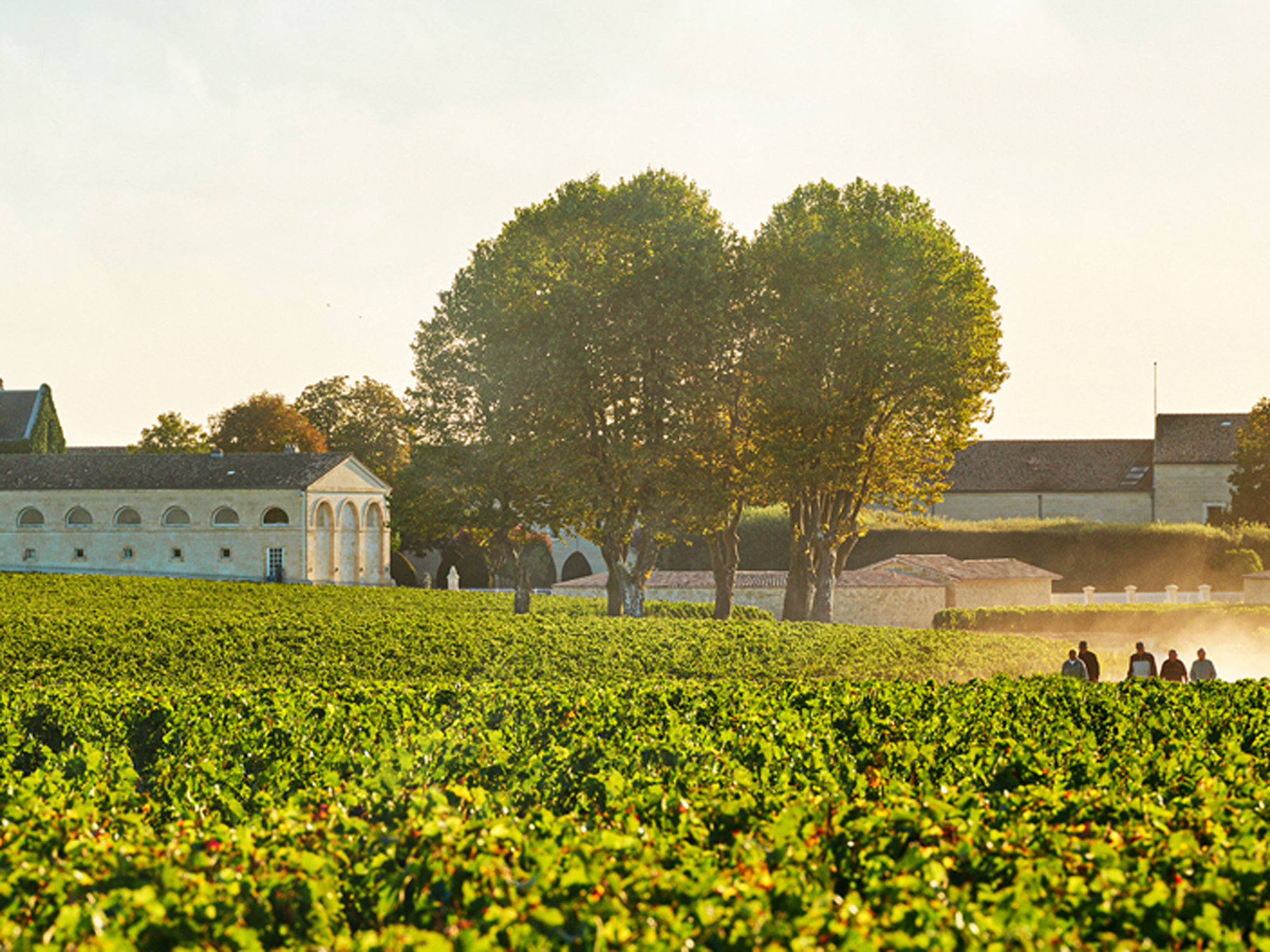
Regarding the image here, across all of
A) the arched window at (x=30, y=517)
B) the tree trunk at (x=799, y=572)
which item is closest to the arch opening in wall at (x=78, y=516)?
the arched window at (x=30, y=517)

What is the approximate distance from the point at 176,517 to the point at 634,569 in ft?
101

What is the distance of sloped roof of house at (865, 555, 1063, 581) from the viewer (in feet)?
122

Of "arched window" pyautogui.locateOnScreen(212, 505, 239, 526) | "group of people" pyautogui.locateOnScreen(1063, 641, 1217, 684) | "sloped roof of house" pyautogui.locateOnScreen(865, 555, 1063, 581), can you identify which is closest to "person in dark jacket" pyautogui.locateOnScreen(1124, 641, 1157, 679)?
"group of people" pyautogui.locateOnScreen(1063, 641, 1217, 684)

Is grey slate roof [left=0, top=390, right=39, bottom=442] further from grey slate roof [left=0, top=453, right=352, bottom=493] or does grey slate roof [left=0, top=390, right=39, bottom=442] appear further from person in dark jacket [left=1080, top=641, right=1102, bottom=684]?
person in dark jacket [left=1080, top=641, right=1102, bottom=684]

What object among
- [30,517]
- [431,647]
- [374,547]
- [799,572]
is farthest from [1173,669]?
[30,517]

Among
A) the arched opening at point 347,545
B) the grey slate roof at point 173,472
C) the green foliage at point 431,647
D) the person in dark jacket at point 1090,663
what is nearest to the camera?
the green foliage at point 431,647

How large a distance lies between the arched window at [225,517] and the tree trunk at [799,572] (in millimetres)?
29570

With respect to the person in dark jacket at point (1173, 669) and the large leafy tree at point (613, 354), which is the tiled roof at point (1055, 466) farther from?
the person in dark jacket at point (1173, 669)

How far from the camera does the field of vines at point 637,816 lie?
150 inches

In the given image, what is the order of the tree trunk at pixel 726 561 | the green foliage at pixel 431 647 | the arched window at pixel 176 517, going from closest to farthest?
1. the green foliage at pixel 431 647
2. the tree trunk at pixel 726 561
3. the arched window at pixel 176 517

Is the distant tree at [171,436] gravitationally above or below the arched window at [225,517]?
above

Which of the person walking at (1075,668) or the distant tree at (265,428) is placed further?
the distant tree at (265,428)

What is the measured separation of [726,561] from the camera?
3119cm

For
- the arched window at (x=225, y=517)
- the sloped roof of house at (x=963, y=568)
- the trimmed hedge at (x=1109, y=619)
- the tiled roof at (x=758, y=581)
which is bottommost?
the trimmed hedge at (x=1109, y=619)
